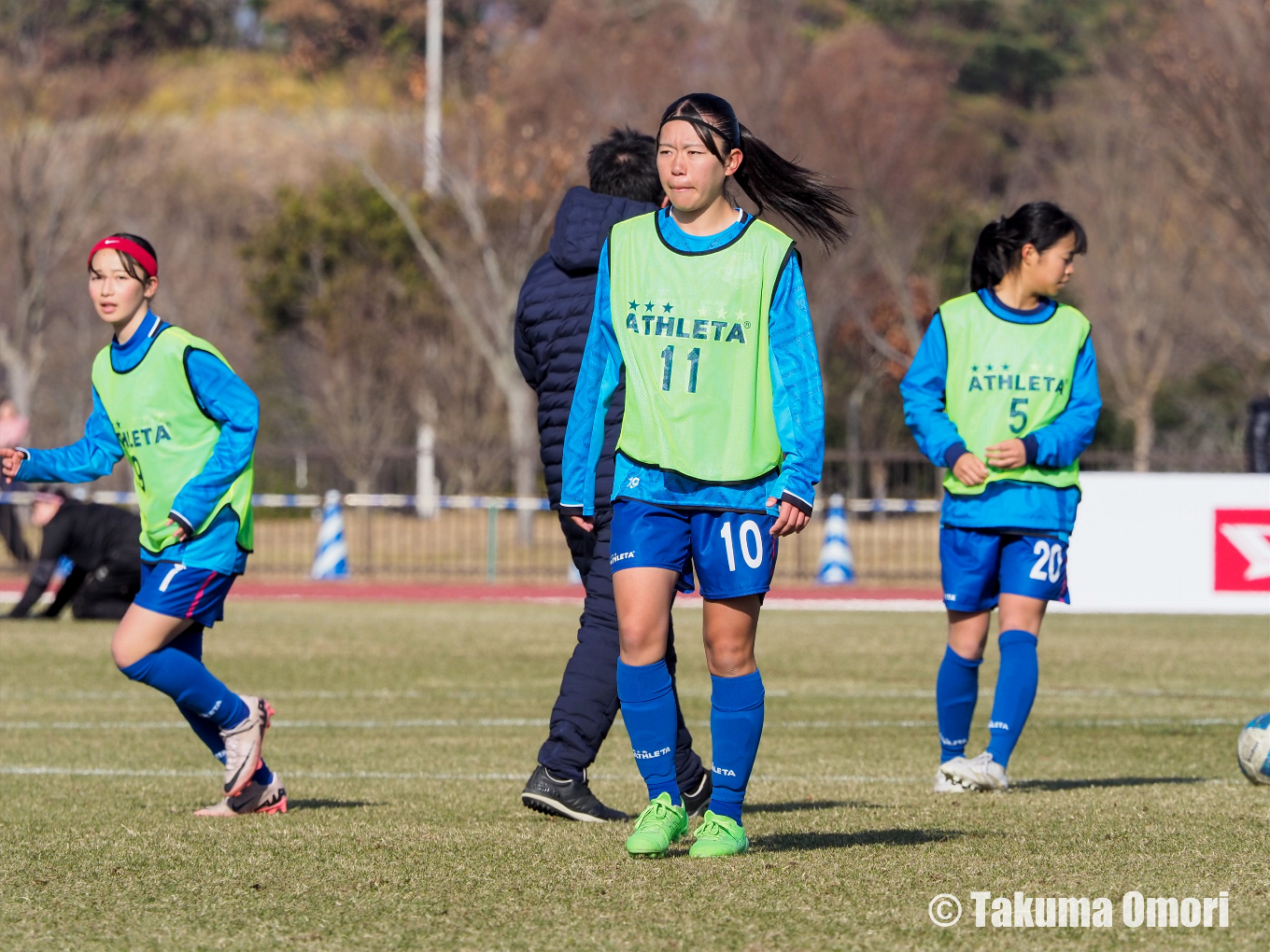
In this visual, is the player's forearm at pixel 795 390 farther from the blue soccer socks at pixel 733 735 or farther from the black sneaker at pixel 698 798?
the black sneaker at pixel 698 798

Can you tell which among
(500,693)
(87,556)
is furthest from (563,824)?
(87,556)

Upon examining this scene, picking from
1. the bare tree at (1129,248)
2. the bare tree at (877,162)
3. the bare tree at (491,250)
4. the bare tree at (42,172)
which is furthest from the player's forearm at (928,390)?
the bare tree at (1129,248)

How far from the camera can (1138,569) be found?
17.5 meters

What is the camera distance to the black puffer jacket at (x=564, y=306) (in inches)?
250

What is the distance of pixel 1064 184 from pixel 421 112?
13.3 meters

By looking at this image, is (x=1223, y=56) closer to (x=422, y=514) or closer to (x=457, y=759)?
(x=422, y=514)

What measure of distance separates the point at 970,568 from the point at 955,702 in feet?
1.75

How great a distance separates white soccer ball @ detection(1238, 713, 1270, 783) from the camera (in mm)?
6777

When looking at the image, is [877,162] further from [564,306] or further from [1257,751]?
[564,306]

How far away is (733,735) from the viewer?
508 cm

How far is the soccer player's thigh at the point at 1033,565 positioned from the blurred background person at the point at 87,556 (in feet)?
34.1

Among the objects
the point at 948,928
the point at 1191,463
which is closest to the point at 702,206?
the point at 948,928

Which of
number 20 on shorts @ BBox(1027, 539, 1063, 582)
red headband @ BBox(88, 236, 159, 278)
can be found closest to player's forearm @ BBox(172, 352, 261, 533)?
red headband @ BBox(88, 236, 159, 278)

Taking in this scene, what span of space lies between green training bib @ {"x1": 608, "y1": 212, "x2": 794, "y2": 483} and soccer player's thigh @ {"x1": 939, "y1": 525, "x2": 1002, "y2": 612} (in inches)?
90.3
